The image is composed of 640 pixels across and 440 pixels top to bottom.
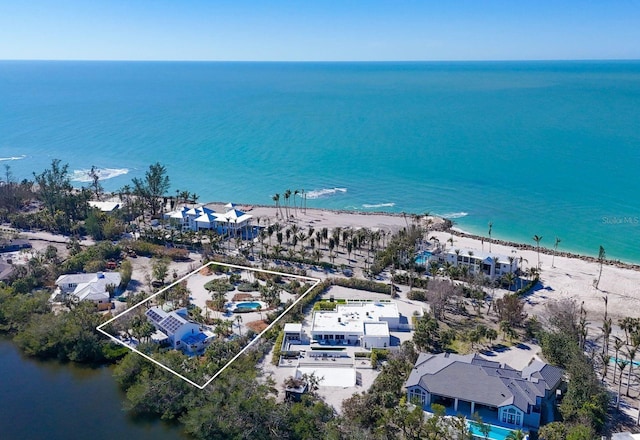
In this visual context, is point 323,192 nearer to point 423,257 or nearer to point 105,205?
point 423,257

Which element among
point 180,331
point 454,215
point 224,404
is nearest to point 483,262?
point 454,215

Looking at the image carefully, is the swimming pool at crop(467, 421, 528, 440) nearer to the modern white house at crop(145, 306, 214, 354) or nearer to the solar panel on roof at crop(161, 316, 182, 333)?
the modern white house at crop(145, 306, 214, 354)

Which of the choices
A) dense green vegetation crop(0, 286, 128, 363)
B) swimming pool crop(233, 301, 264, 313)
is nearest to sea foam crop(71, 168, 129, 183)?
dense green vegetation crop(0, 286, 128, 363)

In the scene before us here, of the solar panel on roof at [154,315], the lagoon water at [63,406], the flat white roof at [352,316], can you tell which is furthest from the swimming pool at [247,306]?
the lagoon water at [63,406]

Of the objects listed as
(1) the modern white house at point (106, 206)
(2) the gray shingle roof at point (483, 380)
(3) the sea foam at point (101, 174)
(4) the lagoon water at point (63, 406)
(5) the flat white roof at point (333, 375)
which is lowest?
(4) the lagoon water at point (63, 406)

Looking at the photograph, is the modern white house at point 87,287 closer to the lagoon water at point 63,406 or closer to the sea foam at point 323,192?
the lagoon water at point 63,406

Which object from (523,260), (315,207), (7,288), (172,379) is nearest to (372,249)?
(523,260)

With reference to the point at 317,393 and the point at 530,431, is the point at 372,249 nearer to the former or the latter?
the point at 317,393
